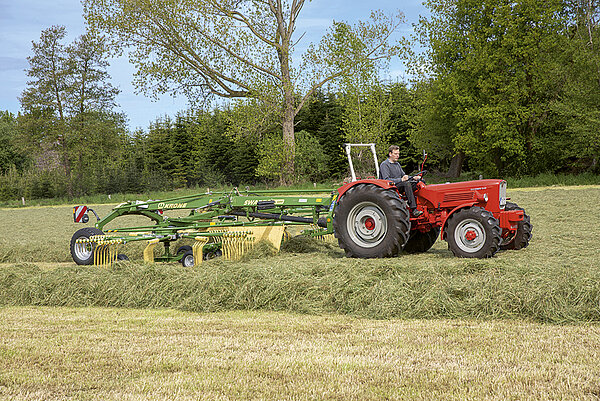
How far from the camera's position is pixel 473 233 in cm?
698

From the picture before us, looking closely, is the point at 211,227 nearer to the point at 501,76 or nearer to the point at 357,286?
the point at 357,286

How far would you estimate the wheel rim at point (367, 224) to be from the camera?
24.7 feet

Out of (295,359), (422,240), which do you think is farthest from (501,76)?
(295,359)

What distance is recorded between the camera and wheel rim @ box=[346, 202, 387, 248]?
7.54m

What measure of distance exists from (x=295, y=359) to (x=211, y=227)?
15.7ft

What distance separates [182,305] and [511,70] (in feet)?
76.3

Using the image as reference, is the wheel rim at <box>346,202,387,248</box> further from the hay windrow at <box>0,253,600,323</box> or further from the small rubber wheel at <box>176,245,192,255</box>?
the small rubber wheel at <box>176,245,192,255</box>

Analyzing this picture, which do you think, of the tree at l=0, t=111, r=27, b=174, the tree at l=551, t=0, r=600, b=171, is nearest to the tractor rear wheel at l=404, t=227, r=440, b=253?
the tree at l=551, t=0, r=600, b=171

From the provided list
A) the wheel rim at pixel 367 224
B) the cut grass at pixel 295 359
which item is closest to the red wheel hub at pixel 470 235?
the wheel rim at pixel 367 224

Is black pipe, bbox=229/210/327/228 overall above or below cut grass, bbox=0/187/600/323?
above

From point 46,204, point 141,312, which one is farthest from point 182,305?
point 46,204

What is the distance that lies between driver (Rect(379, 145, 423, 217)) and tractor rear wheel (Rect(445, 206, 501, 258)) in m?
0.57

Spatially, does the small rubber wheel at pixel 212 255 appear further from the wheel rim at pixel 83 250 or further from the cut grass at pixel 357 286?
the wheel rim at pixel 83 250

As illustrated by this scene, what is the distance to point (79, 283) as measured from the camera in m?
6.45
